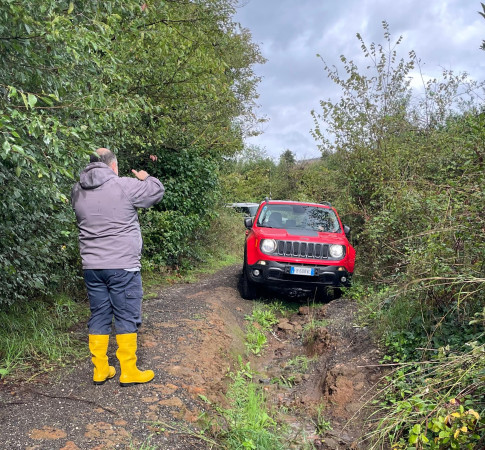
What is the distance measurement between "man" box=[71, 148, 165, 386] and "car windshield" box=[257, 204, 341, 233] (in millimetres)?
4508

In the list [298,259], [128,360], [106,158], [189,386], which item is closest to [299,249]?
[298,259]

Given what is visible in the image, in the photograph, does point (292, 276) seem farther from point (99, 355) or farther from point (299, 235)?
point (99, 355)

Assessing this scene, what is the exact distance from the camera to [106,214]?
11.9ft

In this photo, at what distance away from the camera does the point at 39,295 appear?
5516 mm

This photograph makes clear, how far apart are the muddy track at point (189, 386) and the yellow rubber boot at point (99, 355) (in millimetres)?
101

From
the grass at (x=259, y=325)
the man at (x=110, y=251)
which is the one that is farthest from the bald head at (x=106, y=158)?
the grass at (x=259, y=325)

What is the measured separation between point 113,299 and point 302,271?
4048 millimetres

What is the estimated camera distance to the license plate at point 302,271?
7.10 metres

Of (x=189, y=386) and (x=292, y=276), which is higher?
(x=292, y=276)

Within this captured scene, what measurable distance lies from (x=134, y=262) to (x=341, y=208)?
741 centimetres

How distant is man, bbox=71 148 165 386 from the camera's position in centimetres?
361

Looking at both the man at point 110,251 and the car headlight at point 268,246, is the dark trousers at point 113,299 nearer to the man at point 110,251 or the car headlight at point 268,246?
the man at point 110,251

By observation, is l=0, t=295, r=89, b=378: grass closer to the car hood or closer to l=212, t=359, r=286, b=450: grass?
l=212, t=359, r=286, b=450: grass

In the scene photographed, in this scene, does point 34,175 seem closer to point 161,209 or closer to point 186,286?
point 186,286
